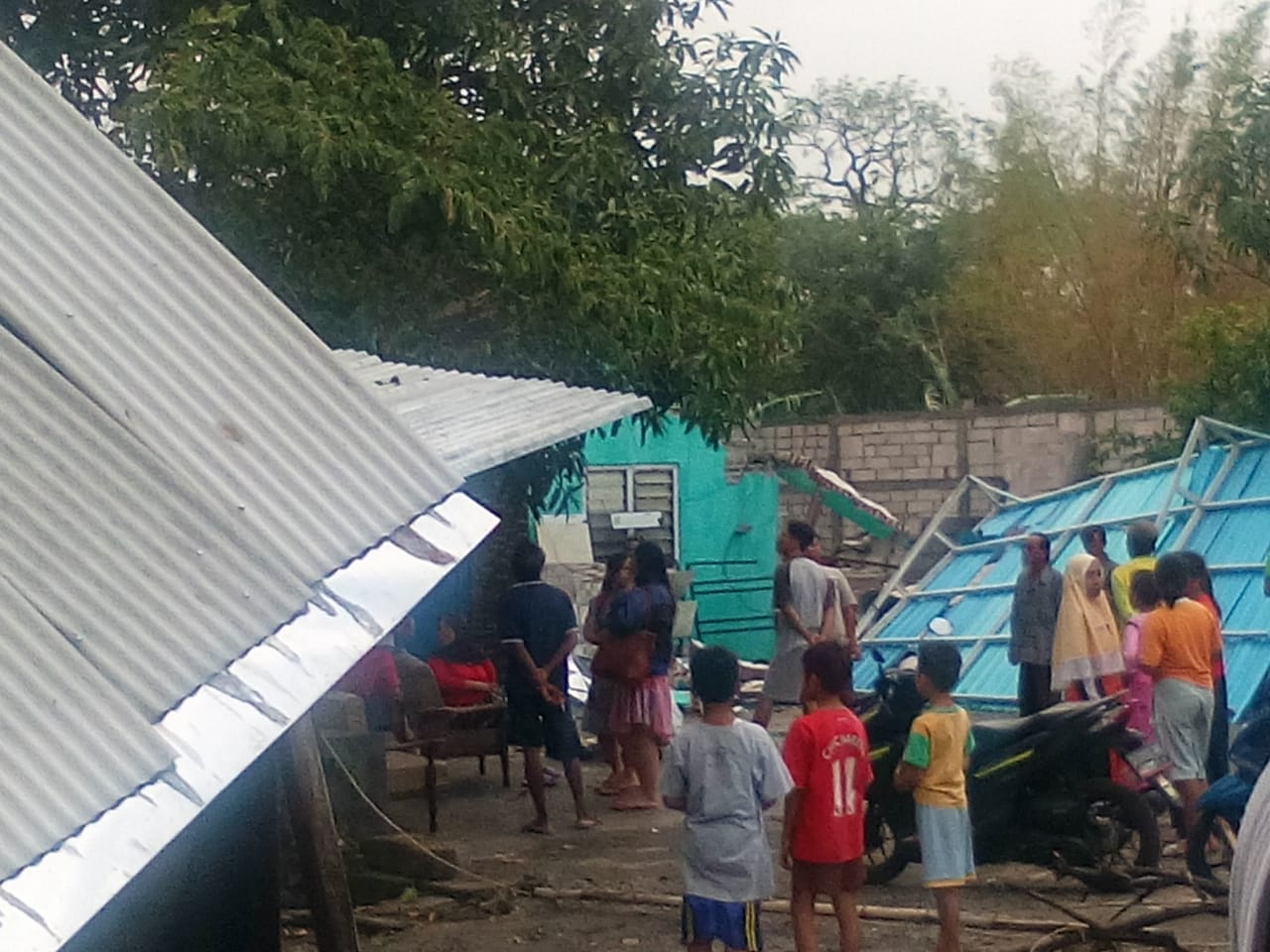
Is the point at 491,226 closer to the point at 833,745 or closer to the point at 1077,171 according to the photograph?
the point at 833,745

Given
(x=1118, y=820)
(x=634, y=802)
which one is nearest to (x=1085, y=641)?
(x=1118, y=820)

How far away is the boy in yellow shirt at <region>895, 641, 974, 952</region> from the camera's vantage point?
21.8 feet

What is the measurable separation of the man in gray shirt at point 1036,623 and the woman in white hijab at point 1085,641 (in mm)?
222

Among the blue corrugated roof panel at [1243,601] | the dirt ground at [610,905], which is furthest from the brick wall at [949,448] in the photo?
the dirt ground at [610,905]

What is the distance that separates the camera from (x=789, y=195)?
11703 mm

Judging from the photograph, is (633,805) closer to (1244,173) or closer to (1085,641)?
(1085,641)

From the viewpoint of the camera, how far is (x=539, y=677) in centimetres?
981

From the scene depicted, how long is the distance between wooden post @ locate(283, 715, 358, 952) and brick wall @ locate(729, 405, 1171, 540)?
47.1ft

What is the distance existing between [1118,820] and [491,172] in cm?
479

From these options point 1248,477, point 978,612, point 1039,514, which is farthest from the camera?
point 1039,514

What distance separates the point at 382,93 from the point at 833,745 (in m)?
5.36

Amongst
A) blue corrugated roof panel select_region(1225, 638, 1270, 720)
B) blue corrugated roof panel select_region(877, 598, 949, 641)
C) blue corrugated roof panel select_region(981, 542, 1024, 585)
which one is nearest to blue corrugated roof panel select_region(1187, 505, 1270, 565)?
blue corrugated roof panel select_region(1225, 638, 1270, 720)

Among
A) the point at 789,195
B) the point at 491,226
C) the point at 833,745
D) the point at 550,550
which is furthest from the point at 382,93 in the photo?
the point at 550,550

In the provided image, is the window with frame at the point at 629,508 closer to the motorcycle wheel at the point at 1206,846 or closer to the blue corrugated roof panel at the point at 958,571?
the blue corrugated roof panel at the point at 958,571
